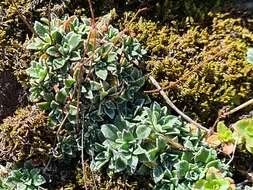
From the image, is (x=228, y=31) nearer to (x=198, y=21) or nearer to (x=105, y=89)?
(x=198, y=21)

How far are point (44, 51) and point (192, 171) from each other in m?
0.76

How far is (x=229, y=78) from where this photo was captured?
2.58m

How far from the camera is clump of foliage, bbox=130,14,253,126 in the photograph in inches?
101

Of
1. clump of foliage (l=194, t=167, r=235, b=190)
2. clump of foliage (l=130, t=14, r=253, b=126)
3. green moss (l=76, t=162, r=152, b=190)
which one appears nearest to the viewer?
clump of foliage (l=194, t=167, r=235, b=190)

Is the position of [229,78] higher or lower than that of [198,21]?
lower

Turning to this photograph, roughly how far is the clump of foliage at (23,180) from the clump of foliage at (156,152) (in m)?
0.24

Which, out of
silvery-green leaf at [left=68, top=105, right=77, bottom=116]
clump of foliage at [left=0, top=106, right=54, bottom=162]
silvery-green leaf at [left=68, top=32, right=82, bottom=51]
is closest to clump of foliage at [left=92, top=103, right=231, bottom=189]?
silvery-green leaf at [left=68, top=105, right=77, bottom=116]

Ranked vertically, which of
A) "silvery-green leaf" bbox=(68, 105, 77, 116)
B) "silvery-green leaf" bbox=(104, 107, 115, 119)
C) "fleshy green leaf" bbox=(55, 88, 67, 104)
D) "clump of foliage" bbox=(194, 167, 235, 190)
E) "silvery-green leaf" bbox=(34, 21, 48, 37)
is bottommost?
"clump of foliage" bbox=(194, 167, 235, 190)

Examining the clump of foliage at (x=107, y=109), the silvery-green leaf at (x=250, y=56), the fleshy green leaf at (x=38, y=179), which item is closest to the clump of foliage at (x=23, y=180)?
the fleshy green leaf at (x=38, y=179)

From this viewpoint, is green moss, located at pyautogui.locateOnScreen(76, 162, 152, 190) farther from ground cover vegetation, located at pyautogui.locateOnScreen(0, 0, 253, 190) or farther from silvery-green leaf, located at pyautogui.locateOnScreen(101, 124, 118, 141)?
silvery-green leaf, located at pyautogui.locateOnScreen(101, 124, 118, 141)

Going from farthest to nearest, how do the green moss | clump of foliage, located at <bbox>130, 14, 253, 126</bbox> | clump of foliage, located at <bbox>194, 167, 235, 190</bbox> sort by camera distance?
clump of foliage, located at <bbox>130, 14, 253, 126</bbox>
the green moss
clump of foliage, located at <bbox>194, 167, 235, 190</bbox>

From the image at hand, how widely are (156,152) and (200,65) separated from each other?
0.43 m

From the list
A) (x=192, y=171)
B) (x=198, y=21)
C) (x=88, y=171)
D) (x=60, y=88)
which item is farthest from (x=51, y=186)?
(x=198, y=21)

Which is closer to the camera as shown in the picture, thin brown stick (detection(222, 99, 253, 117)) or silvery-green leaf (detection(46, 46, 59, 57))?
silvery-green leaf (detection(46, 46, 59, 57))
